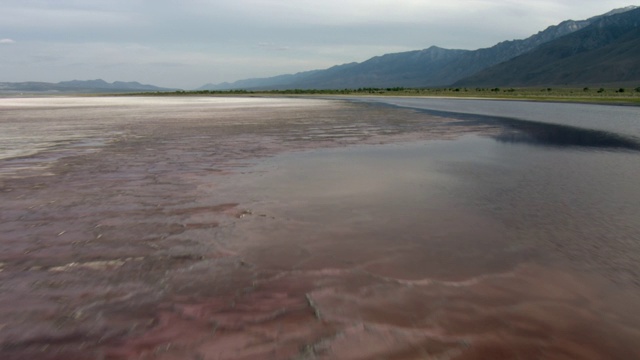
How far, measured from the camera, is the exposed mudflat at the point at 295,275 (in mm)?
4520

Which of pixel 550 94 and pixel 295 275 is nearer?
pixel 295 275

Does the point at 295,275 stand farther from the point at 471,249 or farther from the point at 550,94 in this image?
the point at 550,94

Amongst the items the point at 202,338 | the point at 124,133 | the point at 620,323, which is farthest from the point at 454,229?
the point at 124,133

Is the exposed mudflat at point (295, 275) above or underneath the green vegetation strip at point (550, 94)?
above

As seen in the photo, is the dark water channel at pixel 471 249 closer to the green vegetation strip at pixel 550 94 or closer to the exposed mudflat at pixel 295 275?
the exposed mudflat at pixel 295 275

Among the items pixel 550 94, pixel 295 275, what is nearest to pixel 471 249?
pixel 295 275

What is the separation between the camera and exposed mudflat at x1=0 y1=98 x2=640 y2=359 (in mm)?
4520

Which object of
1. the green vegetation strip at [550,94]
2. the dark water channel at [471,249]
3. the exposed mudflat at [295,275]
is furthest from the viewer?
the green vegetation strip at [550,94]

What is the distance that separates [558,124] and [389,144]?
49.5 feet

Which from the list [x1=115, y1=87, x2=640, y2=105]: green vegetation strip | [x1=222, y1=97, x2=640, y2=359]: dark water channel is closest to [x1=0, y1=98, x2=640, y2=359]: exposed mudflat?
[x1=222, y1=97, x2=640, y2=359]: dark water channel

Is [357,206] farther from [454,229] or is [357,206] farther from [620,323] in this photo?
[620,323]

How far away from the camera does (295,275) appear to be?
19.6 feet

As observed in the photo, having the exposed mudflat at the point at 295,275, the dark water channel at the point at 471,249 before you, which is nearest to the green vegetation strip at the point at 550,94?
the dark water channel at the point at 471,249

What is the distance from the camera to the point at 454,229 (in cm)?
788
